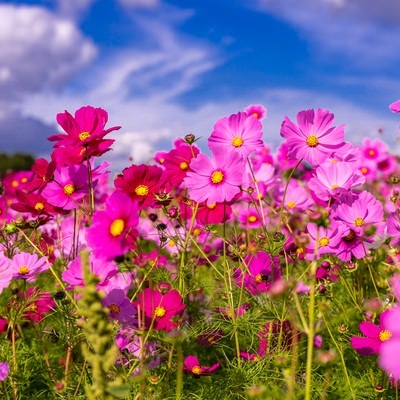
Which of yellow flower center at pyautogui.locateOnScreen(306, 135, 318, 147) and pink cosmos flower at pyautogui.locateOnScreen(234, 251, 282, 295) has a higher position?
yellow flower center at pyautogui.locateOnScreen(306, 135, 318, 147)

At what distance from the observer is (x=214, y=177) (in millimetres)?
1556

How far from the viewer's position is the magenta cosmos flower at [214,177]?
1.54 m

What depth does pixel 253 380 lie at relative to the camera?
143 centimetres

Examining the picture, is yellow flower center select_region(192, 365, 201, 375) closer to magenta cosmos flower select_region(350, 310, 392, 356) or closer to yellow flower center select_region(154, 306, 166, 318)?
yellow flower center select_region(154, 306, 166, 318)

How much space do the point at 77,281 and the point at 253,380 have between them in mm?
515

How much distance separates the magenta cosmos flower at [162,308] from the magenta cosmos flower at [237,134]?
45 cm

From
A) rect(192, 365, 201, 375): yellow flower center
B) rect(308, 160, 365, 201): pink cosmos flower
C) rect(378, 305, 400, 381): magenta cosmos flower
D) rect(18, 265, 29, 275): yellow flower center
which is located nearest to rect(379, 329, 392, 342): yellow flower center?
rect(308, 160, 365, 201): pink cosmos flower

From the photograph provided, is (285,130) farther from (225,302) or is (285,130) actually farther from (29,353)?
(29,353)

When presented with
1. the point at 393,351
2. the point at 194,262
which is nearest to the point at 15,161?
the point at 194,262

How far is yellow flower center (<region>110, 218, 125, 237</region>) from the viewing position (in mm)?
1145

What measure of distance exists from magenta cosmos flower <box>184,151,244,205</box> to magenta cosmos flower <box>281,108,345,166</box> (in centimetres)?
22

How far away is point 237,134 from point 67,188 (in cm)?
52

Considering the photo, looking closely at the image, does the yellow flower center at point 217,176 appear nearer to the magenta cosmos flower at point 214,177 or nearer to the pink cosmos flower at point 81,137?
the magenta cosmos flower at point 214,177

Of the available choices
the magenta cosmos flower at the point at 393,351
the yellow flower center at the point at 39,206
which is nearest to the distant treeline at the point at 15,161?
the yellow flower center at the point at 39,206
